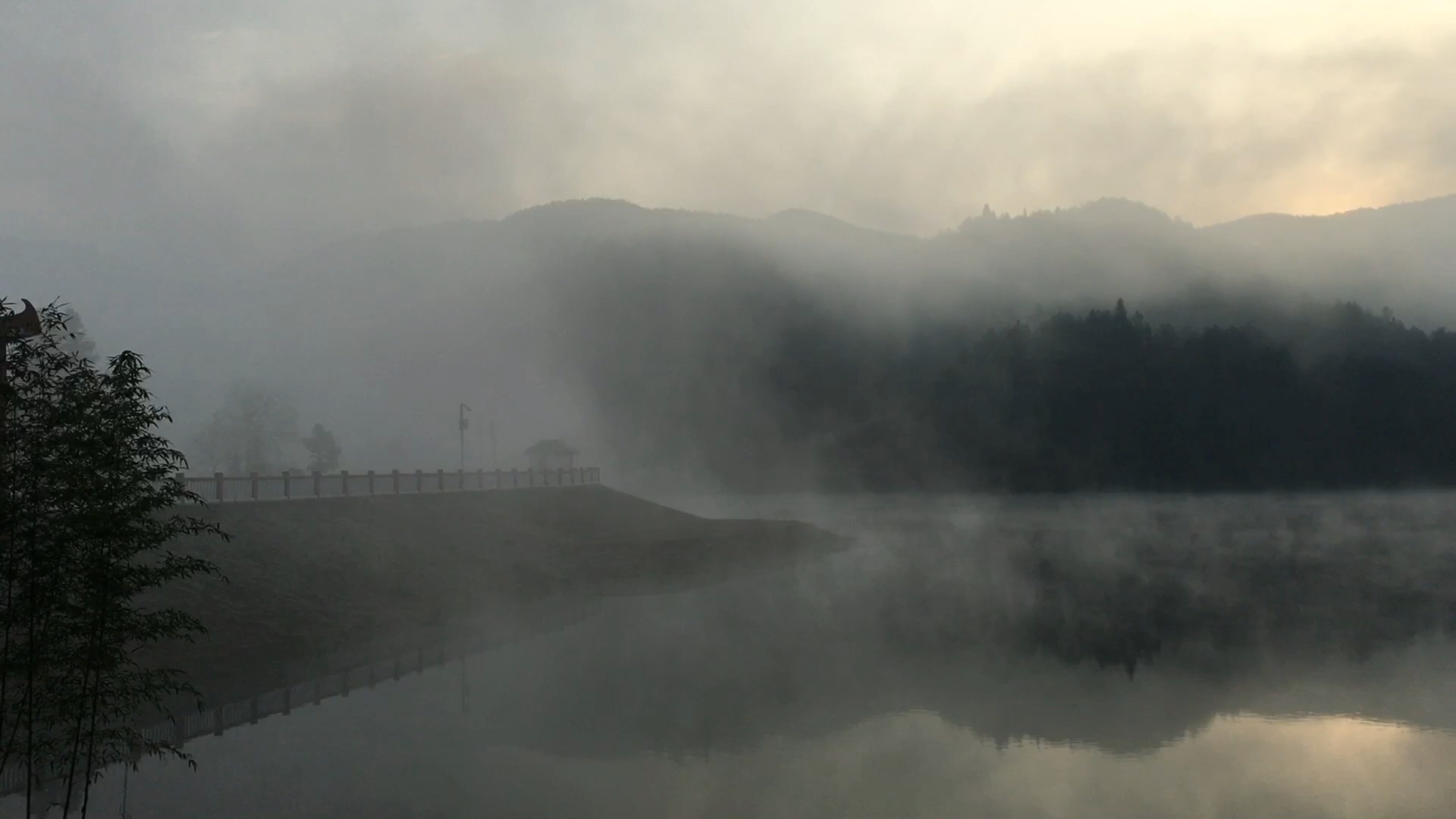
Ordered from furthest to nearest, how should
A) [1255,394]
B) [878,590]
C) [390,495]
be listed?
[1255,394]
[878,590]
[390,495]

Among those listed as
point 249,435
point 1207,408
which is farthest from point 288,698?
point 1207,408

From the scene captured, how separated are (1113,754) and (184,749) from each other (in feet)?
81.0

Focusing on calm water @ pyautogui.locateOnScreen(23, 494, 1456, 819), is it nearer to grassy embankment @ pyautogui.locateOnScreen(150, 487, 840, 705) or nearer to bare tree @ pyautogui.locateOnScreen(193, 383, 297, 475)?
grassy embankment @ pyautogui.locateOnScreen(150, 487, 840, 705)

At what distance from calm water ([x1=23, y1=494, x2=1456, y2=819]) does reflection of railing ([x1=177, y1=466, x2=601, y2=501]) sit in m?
14.8

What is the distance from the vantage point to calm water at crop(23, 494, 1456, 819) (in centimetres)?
2320

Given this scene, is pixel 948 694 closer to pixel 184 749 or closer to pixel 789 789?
pixel 789 789

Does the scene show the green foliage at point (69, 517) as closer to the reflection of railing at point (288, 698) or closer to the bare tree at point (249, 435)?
the reflection of railing at point (288, 698)

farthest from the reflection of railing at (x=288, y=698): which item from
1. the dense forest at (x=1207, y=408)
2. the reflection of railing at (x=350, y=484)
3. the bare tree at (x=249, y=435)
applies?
the dense forest at (x=1207, y=408)

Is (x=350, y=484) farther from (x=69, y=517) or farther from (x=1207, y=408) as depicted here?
(x=1207, y=408)

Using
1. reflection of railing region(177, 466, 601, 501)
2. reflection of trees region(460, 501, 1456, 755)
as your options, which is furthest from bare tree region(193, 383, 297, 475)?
reflection of trees region(460, 501, 1456, 755)

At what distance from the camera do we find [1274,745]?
28219 millimetres

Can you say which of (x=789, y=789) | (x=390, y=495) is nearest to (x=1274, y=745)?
(x=789, y=789)

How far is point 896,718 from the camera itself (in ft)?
103

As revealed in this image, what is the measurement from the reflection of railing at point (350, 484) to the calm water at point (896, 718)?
48.7 ft
